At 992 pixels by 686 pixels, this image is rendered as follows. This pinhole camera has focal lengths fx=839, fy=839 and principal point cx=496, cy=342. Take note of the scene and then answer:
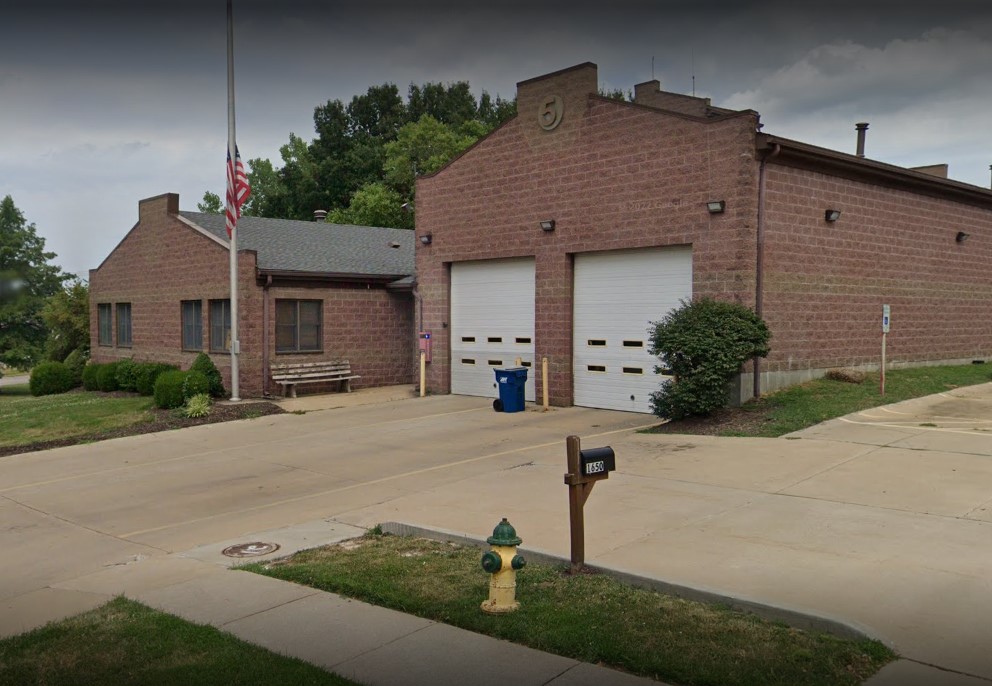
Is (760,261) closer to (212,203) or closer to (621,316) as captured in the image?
(621,316)

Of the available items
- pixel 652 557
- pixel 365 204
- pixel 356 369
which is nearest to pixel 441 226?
pixel 356 369

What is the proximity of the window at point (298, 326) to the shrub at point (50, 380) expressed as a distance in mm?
12041

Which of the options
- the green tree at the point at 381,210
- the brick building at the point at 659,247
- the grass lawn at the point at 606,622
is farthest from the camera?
the green tree at the point at 381,210

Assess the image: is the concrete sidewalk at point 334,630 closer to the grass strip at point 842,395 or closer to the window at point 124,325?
the grass strip at point 842,395

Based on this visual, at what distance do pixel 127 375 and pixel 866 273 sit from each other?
68.7 ft

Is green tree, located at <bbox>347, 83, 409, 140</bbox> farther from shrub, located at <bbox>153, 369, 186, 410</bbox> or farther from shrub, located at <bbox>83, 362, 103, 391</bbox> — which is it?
shrub, located at <bbox>153, 369, 186, 410</bbox>

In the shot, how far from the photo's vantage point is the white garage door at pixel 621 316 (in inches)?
666

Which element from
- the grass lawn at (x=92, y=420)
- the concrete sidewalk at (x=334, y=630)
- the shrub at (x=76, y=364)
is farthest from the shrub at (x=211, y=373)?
the concrete sidewalk at (x=334, y=630)

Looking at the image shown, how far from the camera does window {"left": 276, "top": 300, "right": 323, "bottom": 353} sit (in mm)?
22531

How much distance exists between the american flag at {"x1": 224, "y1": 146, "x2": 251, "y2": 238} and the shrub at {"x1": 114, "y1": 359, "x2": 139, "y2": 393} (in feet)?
25.5

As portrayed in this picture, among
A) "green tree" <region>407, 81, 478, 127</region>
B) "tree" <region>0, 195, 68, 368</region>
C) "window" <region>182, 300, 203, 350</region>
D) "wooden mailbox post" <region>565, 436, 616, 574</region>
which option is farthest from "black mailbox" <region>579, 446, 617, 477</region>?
"green tree" <region>407, 81, 478, 127</region>

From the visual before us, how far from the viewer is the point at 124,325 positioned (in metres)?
29.1

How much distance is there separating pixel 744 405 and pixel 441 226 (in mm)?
9548

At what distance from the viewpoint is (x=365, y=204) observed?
4612 cm
